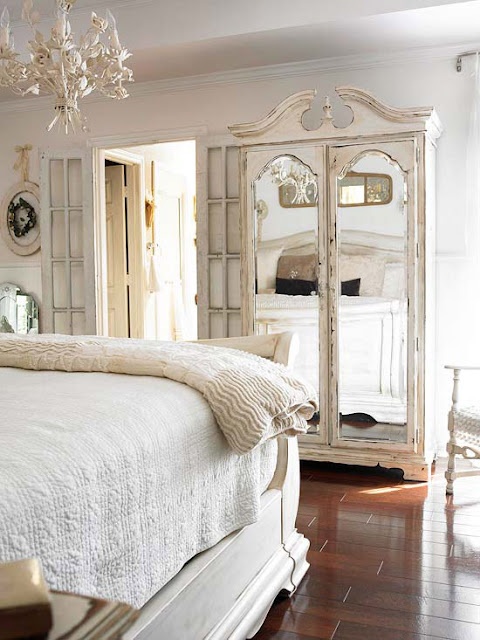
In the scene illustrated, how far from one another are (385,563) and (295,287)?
70.6 inches

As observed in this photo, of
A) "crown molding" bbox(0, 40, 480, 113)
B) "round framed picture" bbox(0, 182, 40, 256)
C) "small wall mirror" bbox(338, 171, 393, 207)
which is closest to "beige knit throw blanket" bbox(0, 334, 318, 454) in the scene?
"small wall mirror" bbox(338, 171, 393, 207)

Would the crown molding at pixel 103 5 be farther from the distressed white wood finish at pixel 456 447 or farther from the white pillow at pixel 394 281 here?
the distressed white wood finish at pixel 456 447

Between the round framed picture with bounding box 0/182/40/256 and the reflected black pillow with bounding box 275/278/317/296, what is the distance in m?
2.26

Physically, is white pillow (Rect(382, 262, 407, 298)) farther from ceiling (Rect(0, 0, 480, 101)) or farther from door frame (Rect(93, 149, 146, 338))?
door frame (Rect(93, 149, 146, 338))

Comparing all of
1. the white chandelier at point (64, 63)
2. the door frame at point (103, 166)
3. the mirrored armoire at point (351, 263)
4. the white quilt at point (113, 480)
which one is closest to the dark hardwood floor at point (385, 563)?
the mirrored armoire at point (351, 263)

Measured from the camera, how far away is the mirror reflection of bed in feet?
12.6

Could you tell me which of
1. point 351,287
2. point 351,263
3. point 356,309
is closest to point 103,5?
point 351,263

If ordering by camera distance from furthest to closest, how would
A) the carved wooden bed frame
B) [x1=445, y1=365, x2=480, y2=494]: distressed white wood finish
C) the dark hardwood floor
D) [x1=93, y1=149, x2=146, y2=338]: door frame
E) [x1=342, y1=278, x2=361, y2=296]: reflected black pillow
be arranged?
[x1=93, y1=149, x2=146, y2=338]: door frame → [x1=342, y1=278, x2=361, y2=296]: reflected black pillow → [x1=445, y1=365, x2=480, y2=494]: distressed white wood finish → the dark hardwood floor → the carved wooden bed frame

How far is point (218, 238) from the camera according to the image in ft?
15.8

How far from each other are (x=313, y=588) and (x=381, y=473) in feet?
5.42

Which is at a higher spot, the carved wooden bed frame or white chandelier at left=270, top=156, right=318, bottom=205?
white chandelier at left=270, top=156, right=318, bottom=205

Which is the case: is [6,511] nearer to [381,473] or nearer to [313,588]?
[313,588]

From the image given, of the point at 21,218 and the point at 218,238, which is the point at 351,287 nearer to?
the point at 218,238

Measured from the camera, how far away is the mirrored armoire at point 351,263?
3795 mm
